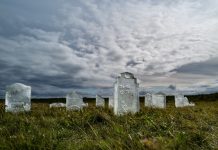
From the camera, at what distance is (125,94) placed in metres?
11.7

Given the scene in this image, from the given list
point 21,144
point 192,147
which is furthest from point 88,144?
point 192,147

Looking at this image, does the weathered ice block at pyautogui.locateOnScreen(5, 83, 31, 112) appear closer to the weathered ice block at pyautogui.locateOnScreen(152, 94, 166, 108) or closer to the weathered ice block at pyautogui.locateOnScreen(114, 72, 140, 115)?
the weathered ice block at pyautogui.locateOnScreen(114, 72, 140, 115)

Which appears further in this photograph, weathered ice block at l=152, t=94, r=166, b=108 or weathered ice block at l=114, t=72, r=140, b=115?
weathered ice block at l=152, t=94, r=166, b=108

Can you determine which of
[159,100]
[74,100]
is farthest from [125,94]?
A: [159,100]

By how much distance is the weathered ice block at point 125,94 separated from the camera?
38.1ft

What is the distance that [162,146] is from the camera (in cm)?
419

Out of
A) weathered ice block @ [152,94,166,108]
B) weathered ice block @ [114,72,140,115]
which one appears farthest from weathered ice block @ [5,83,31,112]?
weathered ice block @ [152,94,166,108]

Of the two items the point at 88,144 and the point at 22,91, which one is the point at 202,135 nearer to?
the point at 88,144

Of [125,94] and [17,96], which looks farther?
[17,96]

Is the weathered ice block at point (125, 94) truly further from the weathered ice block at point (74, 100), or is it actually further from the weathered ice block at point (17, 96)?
the weathered ice block at point (74, 100)

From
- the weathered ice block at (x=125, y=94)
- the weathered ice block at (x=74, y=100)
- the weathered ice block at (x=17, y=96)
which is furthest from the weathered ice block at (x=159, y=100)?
the weathered ice block at (x=17, y=96)

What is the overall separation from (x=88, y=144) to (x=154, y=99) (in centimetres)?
1575

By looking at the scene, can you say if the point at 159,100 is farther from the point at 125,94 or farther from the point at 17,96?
the point at 17,96

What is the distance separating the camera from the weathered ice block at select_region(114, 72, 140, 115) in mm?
11617
